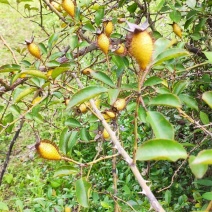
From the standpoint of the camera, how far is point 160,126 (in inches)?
32.3

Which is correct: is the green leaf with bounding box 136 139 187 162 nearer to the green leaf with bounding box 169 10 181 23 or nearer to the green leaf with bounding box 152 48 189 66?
the green leaf with bounding box 152 48 189 66

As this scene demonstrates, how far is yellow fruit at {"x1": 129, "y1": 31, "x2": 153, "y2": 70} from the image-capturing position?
0.70 metres

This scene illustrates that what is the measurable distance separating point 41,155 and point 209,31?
1.42 meters

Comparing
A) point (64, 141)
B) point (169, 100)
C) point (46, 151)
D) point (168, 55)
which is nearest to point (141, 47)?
point (168, 55)

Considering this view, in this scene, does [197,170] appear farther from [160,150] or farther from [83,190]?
[83,190]

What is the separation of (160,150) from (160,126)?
147 millimetres

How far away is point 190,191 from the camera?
7.04 ft

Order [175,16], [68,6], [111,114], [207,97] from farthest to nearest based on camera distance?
[175,16]
[68,6]
[111,114]
[207,97]

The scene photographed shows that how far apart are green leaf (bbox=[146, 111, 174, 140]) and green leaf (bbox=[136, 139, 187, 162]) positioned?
0.12 meters

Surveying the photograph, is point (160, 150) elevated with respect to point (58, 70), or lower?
lower

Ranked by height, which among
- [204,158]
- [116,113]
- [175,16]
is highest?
[175,16]

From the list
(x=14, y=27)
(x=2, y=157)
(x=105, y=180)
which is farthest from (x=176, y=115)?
(x=14, y=27)

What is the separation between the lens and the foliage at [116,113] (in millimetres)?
830

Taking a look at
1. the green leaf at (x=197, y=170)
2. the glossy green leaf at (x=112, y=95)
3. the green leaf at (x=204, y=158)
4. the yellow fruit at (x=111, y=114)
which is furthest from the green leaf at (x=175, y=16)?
the green leaf at (x=204, y=158)
